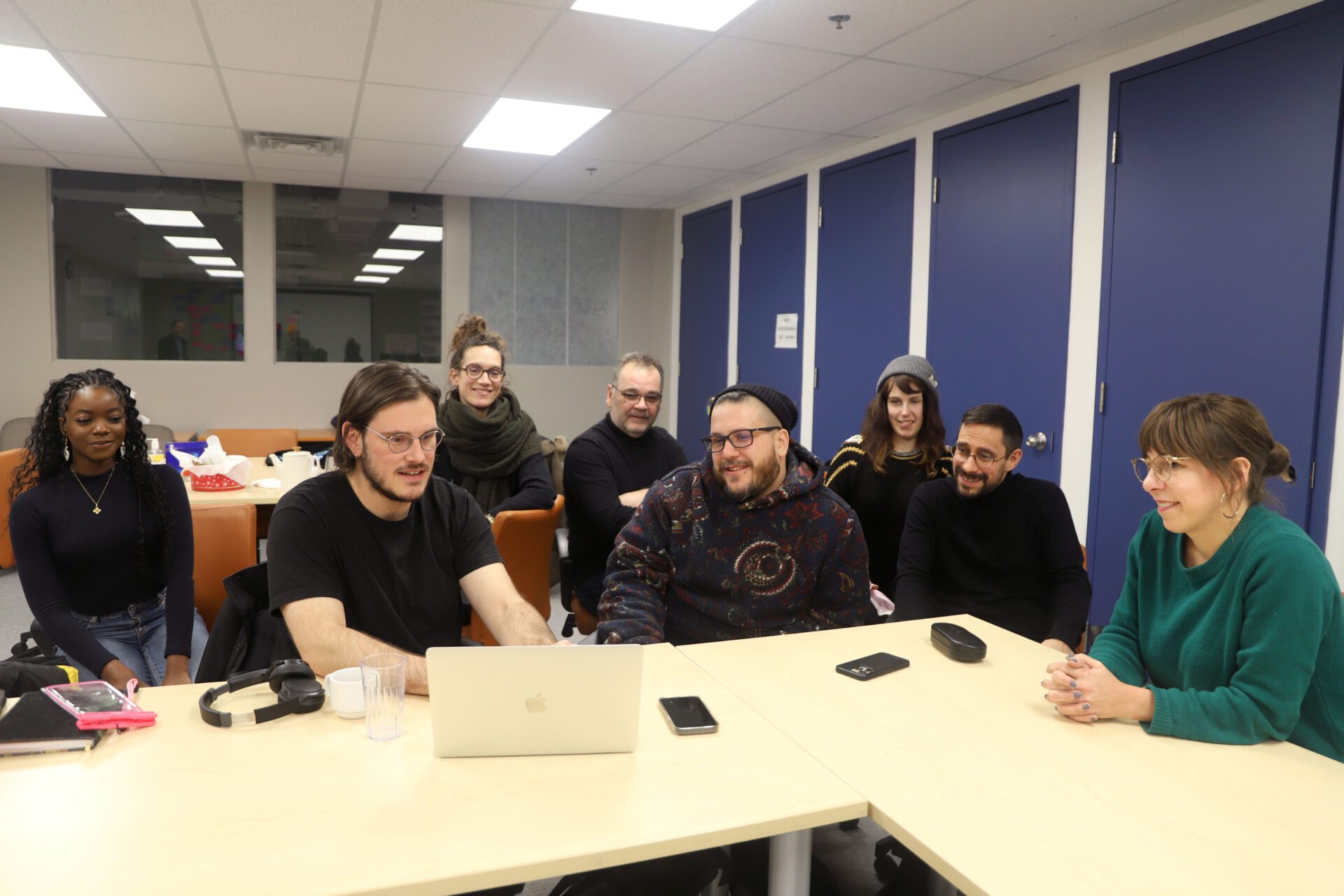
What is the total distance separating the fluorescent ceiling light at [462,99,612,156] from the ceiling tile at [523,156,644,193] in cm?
29

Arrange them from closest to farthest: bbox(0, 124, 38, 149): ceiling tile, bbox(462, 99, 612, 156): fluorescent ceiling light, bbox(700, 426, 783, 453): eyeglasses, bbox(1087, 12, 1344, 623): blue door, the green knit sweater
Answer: the green knit sweater, bbox(700, 426, 783, 453): eyeglasses, bbox(1087, 12, 1344, 623): blue door, bbox(462, 99, 612, 156): fluorescent ceiling light, bbox(0, 124, 38, 149): ceiling tile

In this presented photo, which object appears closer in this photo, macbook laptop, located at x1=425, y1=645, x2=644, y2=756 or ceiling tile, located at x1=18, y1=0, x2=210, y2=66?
macbook laptop, located at x1=425, y1=645, x2=644, y2=756

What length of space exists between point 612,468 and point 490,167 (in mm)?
3577

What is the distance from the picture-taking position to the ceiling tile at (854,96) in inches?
153

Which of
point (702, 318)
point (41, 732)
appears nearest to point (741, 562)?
point (41, 732)

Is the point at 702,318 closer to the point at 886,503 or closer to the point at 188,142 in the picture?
the point at 188,142

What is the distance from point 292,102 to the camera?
450 cm

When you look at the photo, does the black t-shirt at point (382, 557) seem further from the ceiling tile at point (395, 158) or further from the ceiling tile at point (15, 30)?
the ceiling tile at point (395, 158)

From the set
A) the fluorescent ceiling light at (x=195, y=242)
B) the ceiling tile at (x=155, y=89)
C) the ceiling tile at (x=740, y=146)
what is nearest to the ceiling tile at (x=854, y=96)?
the ceiling tile at (x=740, y=146)

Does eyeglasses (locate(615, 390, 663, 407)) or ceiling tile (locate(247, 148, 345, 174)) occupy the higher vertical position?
ceiling tile (locate(247, 148, 345, 174))

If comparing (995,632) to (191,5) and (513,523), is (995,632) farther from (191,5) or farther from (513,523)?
(191,5)

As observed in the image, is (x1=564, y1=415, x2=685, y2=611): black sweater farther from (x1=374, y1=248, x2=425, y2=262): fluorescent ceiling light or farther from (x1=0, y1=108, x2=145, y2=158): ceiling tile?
(x1=374, y1=248, x2=425, y2=262): fluorescent ceiling light

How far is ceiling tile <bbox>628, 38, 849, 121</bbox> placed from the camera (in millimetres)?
3656

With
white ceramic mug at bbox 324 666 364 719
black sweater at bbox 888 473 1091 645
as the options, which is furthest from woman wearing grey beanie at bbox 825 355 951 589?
white ceramic mug at bbox 324 666 364 719
